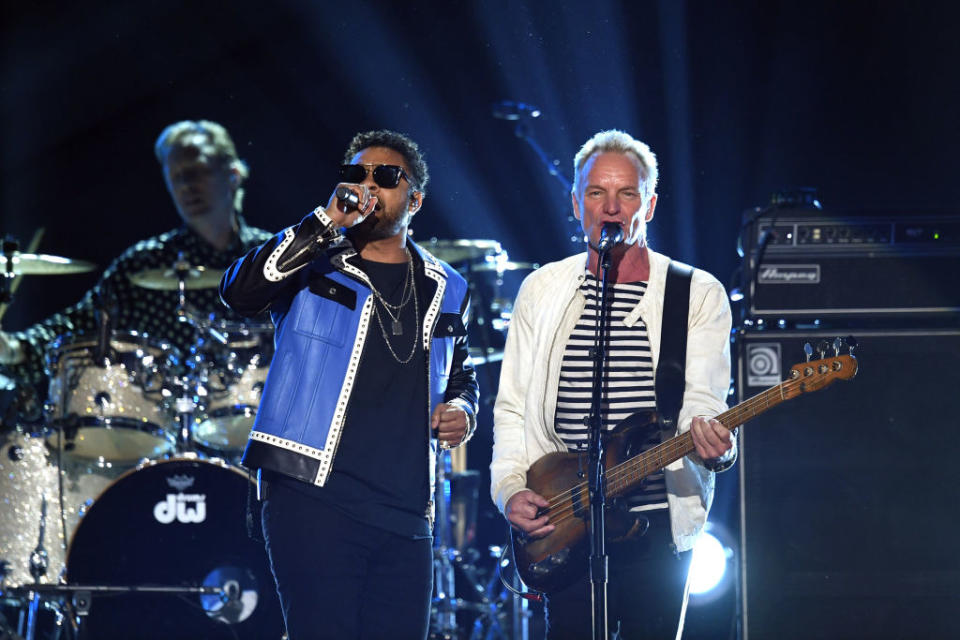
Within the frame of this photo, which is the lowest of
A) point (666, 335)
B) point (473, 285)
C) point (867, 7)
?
point (666, 335)

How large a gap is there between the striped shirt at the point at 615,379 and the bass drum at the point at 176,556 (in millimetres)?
2235

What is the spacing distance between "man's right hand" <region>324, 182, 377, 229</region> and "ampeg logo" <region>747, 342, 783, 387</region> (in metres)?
1.83

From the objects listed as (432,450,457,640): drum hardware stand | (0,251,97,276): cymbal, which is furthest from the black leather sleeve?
(0,251,97,276): cymbal

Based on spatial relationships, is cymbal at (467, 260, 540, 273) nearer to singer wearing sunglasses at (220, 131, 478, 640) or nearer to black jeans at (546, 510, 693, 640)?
singer wearing sunglasses at (220, 131, 478, 640)

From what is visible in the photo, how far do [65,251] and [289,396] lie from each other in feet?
15.0

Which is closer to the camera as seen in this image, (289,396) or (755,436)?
(289,396)

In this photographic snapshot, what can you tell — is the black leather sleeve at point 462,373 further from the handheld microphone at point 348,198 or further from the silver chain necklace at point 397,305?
the handheld microphone at point 348,198

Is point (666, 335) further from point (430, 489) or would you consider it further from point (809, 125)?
point (809, 125)

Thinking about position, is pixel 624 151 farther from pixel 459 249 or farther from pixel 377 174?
pixel 459 249

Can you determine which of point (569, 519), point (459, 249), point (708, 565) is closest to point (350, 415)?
point (569, 519)

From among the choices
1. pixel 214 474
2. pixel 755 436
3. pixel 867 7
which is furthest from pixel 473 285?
pixel 867 7

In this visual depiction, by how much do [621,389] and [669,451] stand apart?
253 millimetres

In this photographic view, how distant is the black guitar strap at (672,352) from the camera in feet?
10.3

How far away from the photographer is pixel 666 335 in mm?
3191
